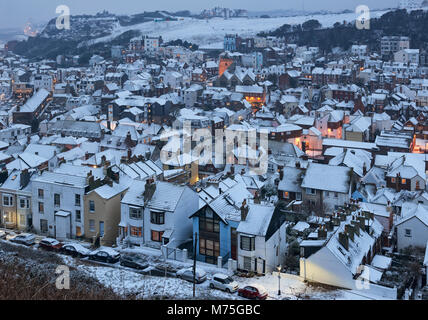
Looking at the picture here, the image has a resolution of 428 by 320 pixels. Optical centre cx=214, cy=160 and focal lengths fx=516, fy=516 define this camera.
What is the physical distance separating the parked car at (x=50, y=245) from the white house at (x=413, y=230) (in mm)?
13849

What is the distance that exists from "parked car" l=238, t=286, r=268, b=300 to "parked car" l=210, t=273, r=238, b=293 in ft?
1.34

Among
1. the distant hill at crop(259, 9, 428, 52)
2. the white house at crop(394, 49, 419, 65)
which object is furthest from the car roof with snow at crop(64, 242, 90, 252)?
the distant hill at crop(259, 9, 428, 52)

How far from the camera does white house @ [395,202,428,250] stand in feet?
69.4

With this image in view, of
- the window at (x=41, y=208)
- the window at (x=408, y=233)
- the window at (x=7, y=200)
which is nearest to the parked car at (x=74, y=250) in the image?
the window at (x=41, y=208)

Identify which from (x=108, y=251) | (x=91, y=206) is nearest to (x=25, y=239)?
(x=91, y=206)

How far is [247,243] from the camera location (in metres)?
18.0

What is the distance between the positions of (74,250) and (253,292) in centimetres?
787

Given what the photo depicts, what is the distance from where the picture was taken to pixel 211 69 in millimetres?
83062


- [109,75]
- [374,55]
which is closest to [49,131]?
[109,75]

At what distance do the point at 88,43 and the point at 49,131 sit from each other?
92.6 meters

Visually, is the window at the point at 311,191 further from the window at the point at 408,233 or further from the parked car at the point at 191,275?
the parked car at the point at 191,275

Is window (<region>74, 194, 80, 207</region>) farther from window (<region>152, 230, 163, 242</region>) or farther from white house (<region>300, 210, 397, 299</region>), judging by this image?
white house (<region>300, 210, 397, 299</region>)
